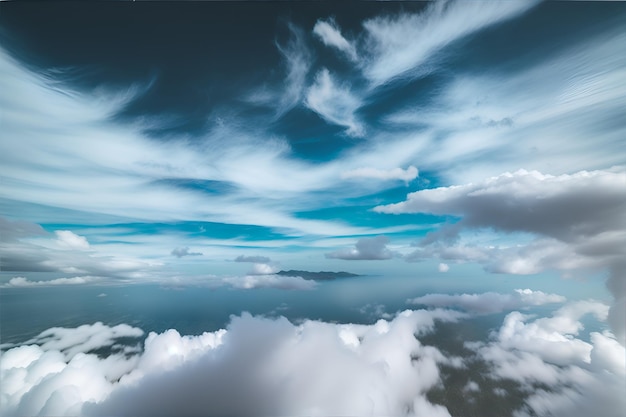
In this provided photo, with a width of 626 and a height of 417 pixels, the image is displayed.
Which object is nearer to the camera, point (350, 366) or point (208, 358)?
point (208, 358)

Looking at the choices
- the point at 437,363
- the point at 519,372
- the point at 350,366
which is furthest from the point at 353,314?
the point at 350,366

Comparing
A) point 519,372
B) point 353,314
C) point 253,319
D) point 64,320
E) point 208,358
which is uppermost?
point 253,319

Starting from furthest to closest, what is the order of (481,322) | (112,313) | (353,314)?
(481,322) < (353,314) < (112,313)

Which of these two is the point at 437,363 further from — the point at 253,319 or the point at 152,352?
the point at 253,319

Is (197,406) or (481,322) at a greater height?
(197,406)

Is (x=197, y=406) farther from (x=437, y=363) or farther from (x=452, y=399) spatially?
(x=437, y=363)

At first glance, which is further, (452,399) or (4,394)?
(452,399)

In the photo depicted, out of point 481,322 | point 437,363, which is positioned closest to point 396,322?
point 437,363

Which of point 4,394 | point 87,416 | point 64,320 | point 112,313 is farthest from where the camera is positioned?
point 112,313

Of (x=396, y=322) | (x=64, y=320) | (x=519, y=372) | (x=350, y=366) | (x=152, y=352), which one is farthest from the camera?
(x=519, y=372)
